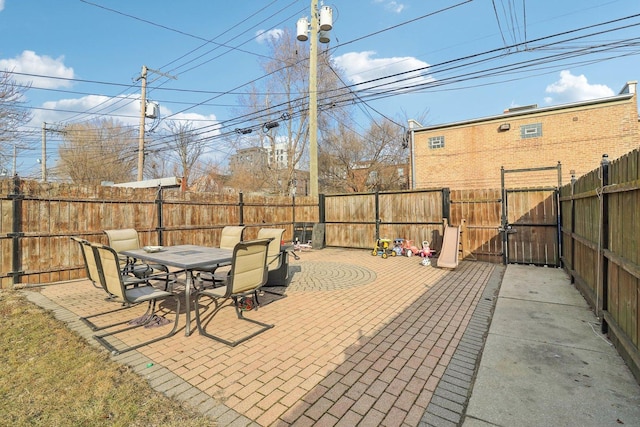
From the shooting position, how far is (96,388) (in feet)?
7.66

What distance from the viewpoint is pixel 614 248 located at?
3.03 meters

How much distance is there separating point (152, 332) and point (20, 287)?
13.1 feet

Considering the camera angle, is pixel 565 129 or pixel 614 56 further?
pixel 565 129

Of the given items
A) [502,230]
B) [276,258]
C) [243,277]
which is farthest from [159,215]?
[502,230]

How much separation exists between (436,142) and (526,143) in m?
4.46

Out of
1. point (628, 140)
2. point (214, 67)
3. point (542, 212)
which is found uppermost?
point (214, 67)

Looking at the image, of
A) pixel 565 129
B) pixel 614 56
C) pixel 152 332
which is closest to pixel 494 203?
pixel 614 56

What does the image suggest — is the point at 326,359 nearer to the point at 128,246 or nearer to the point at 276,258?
the point at 276,258

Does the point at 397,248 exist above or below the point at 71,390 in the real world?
above

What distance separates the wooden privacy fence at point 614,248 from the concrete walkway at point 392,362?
0.25 m

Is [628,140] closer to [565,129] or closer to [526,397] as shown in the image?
[565,129]

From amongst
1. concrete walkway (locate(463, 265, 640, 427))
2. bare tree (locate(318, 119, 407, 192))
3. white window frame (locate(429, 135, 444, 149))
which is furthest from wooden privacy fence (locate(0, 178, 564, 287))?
bare tree (locate(318, 119, 407, 192))

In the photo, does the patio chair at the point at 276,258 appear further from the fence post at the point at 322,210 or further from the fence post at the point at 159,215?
the fence post at the point at 322,210

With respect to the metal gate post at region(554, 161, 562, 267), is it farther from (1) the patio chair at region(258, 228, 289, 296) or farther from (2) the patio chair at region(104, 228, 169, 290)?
(2) the patio chair at region(104, 228, 169, 290)
